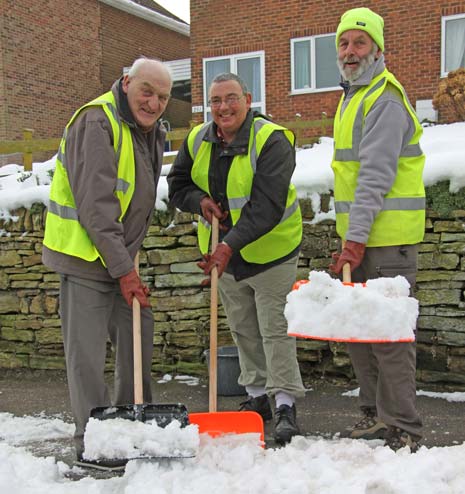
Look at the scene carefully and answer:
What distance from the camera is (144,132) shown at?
3.66m

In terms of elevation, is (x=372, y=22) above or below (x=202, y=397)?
above

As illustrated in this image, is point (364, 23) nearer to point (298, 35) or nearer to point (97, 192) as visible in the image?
point (97, 192)

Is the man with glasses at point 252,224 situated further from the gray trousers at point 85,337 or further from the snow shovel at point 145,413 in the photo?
the snow shovel at point 145,413

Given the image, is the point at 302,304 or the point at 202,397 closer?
the point at 302,304

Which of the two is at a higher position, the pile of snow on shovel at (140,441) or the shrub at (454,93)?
the shrub at (454,93)

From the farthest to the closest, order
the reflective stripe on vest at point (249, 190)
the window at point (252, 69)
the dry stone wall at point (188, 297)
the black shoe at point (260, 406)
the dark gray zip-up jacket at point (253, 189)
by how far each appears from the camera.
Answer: the window at point (252, 69) < the dry stone wall at point (188, 297) < the black shoe at point (260, 406) < the reflective stripe on vest at point (249, 190) < the dark gray zip-up jacket at point (253, 189)

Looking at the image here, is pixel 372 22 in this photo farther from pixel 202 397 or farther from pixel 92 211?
pixel 202 397

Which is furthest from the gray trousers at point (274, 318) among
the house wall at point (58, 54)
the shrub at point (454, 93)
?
the house wall at point (58, 54)

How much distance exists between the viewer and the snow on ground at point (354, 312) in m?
2.93

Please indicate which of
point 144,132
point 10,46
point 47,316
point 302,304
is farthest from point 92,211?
point 10,46

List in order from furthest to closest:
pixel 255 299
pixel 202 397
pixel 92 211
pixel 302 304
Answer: pixel 202 397, pixel 255 299, pixel 92 211, pixel 302 304

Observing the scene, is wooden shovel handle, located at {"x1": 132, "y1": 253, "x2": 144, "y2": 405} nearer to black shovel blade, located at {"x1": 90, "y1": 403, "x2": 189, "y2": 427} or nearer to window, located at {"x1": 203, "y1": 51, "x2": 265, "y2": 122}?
black shovel blade, located at {"x1": 90, "y1": 403, "x2": 189, "y2": 427}

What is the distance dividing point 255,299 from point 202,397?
1.41 metres

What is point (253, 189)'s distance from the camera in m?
3.88
